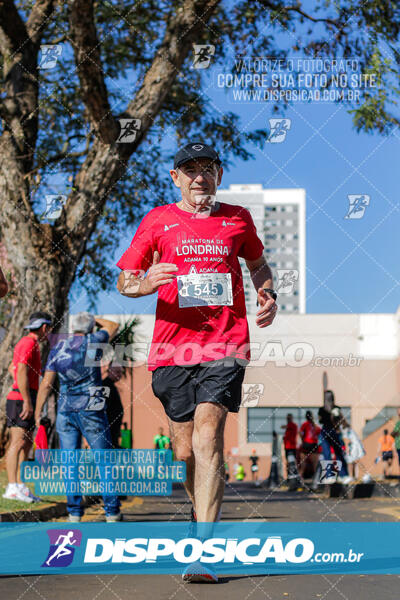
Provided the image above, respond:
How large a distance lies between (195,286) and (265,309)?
0.37 m

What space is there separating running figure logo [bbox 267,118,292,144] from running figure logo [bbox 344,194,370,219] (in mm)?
829

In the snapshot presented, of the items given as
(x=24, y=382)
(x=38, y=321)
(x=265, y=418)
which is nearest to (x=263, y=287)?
(x=24, y=382)

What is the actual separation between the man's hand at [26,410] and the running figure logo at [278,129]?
340 centimetres

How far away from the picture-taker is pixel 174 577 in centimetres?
419

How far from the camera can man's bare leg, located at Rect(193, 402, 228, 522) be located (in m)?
4.13

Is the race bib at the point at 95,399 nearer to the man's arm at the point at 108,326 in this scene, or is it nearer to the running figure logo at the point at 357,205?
the man's arm at the point at 108,326

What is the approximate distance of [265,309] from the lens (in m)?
4.41

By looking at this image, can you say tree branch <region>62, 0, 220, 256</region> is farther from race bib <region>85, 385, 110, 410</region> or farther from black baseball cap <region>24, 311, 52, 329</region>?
race bib <region>85, 385, 110, 410</region>

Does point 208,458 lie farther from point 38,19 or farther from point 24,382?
point 38,19

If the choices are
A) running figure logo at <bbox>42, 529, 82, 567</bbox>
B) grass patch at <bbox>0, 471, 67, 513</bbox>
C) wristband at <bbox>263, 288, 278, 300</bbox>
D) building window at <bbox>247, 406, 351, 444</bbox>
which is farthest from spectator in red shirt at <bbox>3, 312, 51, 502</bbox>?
building window at <bbox>247, 406, 351, 444</bbox>

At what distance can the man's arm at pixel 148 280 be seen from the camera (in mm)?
4059

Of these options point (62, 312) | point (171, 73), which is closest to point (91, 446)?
point (62, 312)

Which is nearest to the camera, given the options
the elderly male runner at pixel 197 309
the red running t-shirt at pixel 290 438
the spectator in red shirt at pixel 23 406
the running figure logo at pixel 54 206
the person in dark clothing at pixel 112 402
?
the elderly male runner at pixel 197 309

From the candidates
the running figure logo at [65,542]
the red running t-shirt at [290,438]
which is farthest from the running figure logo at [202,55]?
the running figure logo at [65,542]
